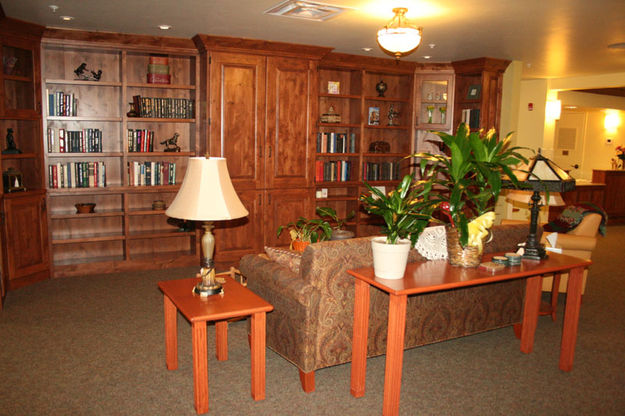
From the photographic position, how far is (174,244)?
6.20 metres

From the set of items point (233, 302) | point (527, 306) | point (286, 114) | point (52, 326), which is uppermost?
point (286, 114)

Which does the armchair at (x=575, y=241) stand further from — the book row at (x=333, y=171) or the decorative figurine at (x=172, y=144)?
the decorative figurine at (x=172, y=144)

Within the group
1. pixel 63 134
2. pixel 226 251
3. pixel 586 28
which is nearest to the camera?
pixel 586 28

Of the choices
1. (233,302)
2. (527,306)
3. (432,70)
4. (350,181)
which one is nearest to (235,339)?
(233,302)

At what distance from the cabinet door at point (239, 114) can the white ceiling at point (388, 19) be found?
368 millimetres

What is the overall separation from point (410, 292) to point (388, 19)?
2945 millimetres

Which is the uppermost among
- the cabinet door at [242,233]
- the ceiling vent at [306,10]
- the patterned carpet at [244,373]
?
the ceiling vent at [306,10]

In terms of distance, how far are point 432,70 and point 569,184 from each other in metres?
3.95

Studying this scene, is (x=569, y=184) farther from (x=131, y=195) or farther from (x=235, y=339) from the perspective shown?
(x=131, y=195)

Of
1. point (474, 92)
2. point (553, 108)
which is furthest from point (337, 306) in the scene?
point (553, 108)

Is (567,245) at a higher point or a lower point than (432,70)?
lower

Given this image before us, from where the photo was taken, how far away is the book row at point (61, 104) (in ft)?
17.4

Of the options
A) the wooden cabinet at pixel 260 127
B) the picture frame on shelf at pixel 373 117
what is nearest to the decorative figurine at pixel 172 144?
the wooden cabinet at pixel 260 127

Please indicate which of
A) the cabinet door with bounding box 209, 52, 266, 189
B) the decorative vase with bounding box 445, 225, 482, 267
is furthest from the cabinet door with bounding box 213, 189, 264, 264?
the decorative vase with bounding box 445, 225, 482, 267
